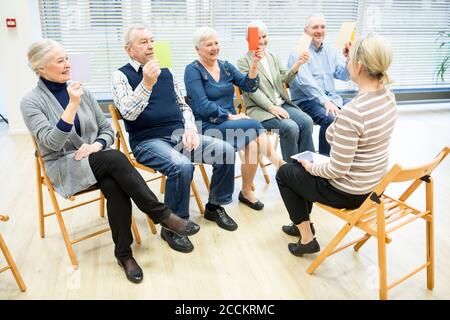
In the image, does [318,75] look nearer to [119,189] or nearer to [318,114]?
[318,114]

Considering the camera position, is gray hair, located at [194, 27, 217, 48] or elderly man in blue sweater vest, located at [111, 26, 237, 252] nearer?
elderly man in blue sweater vest, located at [111, 26, 237, 252]

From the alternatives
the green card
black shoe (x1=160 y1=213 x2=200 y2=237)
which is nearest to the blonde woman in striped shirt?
black shoe (x1=160 y1=213 x2=200 y2=237)

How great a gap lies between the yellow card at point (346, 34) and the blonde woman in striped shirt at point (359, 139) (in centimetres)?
130

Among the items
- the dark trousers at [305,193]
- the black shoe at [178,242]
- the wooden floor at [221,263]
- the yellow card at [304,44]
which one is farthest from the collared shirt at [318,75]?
the black shoe at [178,242]

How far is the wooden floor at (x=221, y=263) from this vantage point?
1.97m

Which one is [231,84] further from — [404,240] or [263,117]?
[404,240]

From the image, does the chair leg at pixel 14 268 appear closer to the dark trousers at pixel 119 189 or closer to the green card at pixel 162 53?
the dark trousers at pixel 119 189

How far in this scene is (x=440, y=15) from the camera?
17.1 feet

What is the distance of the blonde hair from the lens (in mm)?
1664

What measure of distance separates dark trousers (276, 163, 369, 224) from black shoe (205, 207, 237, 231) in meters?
0.52

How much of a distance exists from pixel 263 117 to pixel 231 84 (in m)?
0.34

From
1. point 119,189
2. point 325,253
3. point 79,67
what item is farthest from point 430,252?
point 79,67

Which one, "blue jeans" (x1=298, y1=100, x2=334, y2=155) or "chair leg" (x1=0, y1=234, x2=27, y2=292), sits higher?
"blue jeans" (x1=298, y1=100, x2=334, y2=155)

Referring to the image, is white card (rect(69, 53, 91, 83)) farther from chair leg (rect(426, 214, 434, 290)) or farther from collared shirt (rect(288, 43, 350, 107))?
chair leg (rect(426, 214, 434, 290))
